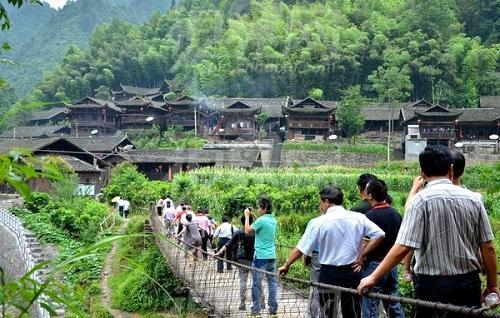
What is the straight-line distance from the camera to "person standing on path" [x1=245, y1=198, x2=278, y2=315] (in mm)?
5668

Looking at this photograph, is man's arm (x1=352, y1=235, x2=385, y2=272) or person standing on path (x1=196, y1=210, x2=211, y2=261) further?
person standing on path (x1=196, y1=210, x2=211, y2=261)

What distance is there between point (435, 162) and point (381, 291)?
Answer: 1804mm

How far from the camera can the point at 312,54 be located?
2130 inches

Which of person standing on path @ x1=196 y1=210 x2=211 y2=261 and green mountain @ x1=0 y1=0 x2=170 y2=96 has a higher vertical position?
green mountain @ x1=0 y1=0 x2=170 y2=96

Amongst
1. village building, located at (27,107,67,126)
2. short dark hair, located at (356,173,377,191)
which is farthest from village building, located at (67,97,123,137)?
short dark hair, located at (356,173,377,191)

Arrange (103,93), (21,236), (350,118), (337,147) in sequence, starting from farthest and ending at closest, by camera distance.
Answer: (103,93) < (350,118) < (337,147) < (21,236)

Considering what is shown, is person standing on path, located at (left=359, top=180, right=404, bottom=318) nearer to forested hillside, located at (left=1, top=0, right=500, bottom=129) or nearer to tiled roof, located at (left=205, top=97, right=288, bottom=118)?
tiled roof, located at (left=205, top=97, right=288, bottom=118)

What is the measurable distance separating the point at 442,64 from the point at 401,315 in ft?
165

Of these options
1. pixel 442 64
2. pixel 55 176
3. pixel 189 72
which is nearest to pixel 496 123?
pixel 442 64

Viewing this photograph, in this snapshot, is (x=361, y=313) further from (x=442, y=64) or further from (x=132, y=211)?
(x=442, y=64)

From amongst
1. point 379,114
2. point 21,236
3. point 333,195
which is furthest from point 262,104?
point 333,195

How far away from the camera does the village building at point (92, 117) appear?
47.4 meters

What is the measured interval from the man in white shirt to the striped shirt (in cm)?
108

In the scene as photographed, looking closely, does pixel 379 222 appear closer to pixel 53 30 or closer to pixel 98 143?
pixel 98 143
